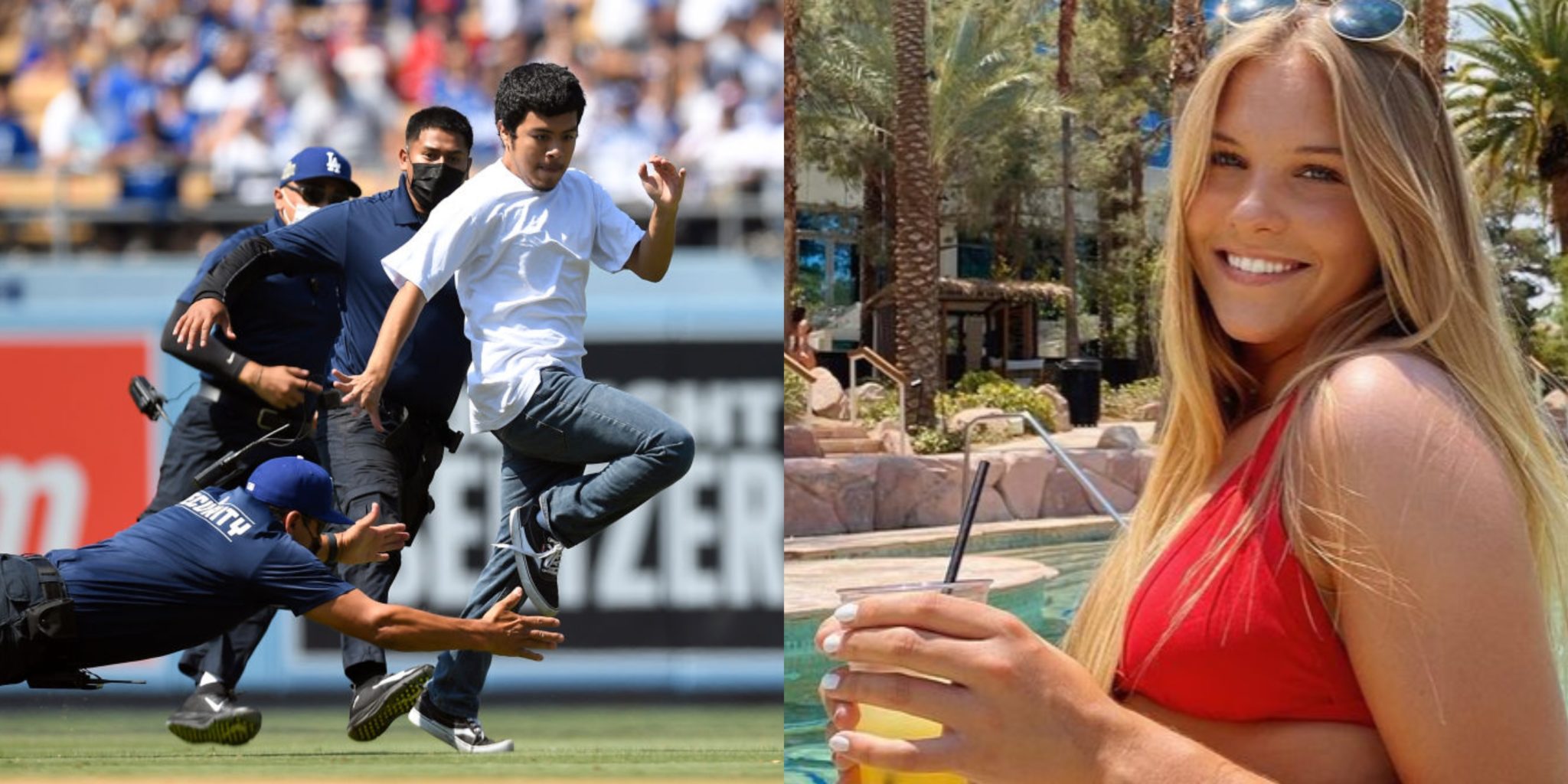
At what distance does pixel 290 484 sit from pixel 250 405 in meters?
0.22

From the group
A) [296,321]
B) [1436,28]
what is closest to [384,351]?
[296,321]

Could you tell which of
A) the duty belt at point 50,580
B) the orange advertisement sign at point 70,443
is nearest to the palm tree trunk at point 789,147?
the orange advertisement sign at point 70,443

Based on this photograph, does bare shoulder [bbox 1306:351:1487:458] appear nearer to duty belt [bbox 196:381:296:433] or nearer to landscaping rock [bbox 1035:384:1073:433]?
duty belt [bbox 196:381:296:433]

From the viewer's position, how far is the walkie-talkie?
11.3 feet

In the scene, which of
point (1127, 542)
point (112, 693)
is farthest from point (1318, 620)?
point (112, 693)

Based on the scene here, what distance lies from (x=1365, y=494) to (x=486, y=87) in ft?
9.93

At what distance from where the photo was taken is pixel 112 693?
3.43m

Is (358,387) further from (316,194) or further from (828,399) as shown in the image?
(828,399)

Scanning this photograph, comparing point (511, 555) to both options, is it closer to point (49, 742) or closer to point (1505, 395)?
point (49, 742)

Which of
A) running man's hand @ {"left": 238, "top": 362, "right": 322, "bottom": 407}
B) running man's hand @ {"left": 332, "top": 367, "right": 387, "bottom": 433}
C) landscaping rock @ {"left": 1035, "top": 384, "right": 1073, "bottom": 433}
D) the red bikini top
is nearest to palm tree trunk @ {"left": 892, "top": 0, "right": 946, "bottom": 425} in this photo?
landscaping rock @ {"left": 1035, "top": 384, "right": 1073, "bottom": 433}

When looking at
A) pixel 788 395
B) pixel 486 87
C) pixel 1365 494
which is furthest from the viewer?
pixel 788 395

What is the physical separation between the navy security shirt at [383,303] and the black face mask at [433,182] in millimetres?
22

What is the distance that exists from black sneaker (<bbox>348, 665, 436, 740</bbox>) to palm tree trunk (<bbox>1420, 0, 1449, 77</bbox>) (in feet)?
7.57

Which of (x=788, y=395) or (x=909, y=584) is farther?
(x=788, y=395)
